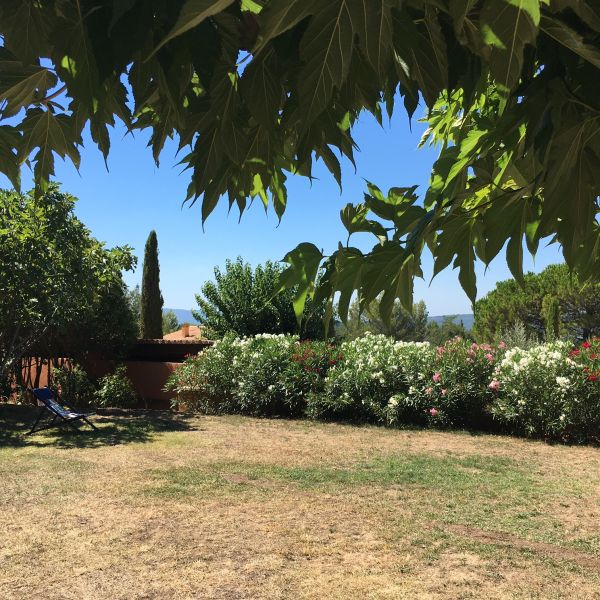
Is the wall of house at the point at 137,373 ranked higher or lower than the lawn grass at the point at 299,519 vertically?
higher

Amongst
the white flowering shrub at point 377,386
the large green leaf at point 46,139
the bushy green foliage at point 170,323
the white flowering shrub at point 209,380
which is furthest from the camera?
the bushy green foliage at point 170,323

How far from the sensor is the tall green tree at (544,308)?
101ft

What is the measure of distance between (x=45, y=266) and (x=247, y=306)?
20.2 feet

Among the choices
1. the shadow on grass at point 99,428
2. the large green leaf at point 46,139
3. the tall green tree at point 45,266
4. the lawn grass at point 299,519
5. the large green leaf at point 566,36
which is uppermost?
the tall green tree at point 45,266

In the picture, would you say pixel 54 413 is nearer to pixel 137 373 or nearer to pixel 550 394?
pixel 137 373

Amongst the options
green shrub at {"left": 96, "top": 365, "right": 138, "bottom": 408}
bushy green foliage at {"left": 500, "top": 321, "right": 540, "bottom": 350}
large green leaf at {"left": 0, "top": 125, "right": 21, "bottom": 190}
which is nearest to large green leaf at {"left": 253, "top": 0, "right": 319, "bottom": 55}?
large green leaf at {"left": 0, "top": 125, "right": 21, "bottom": 190}

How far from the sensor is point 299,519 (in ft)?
16.4

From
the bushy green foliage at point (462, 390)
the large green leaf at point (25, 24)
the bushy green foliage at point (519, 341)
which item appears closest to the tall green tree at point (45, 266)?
the bushy green foliage at point (462, 390)

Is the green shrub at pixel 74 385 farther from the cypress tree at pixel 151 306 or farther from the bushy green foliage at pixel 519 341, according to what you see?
the bushy green foliage at pixel 519 341

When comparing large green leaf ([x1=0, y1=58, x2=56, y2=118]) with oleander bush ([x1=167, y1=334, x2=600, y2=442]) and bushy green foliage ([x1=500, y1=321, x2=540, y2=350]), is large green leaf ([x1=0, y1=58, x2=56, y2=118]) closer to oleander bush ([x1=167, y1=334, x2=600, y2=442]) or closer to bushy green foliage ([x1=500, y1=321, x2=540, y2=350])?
oleander bush ([x1=167, y1=334, x2=600, y2=442])

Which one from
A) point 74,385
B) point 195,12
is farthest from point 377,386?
point 195,12

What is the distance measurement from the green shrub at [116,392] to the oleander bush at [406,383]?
1140 mm

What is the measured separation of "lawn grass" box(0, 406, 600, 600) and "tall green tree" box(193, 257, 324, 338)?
698cm

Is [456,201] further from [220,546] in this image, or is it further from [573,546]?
[573,546]
